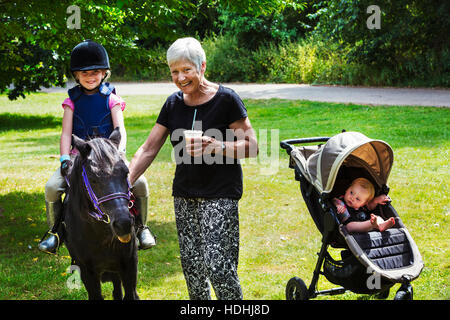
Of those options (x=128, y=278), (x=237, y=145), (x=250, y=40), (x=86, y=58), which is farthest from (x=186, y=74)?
(x=250, y=40)

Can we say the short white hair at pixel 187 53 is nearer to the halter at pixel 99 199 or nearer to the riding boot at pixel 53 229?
the halter at pixel 99 199

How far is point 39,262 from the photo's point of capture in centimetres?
705

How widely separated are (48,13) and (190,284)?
4813 millimetres

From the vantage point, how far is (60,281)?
6359 millimetres

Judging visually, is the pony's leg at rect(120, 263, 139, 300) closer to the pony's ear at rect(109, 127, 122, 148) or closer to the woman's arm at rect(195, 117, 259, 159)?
the pony's ear at rect(109, 127, 122, 148)

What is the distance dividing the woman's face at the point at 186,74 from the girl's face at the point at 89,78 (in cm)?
140

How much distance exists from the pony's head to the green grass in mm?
2274

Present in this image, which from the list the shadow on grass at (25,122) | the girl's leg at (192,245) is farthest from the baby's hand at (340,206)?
the shadow on grass at (25,122)

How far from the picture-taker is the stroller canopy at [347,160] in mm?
4484

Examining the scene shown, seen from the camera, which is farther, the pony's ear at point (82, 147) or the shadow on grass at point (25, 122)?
the shadow on grass at point (25, 122)

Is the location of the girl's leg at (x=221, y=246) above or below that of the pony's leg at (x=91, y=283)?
above

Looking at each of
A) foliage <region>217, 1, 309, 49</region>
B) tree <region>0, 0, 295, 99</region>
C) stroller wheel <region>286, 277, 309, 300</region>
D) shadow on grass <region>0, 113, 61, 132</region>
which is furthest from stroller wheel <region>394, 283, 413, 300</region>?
foliage <region>217, 1, 309, 49</region>

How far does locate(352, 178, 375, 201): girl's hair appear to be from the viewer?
4.71 metres

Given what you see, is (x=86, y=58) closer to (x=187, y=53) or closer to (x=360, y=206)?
(x=187, y=53)
